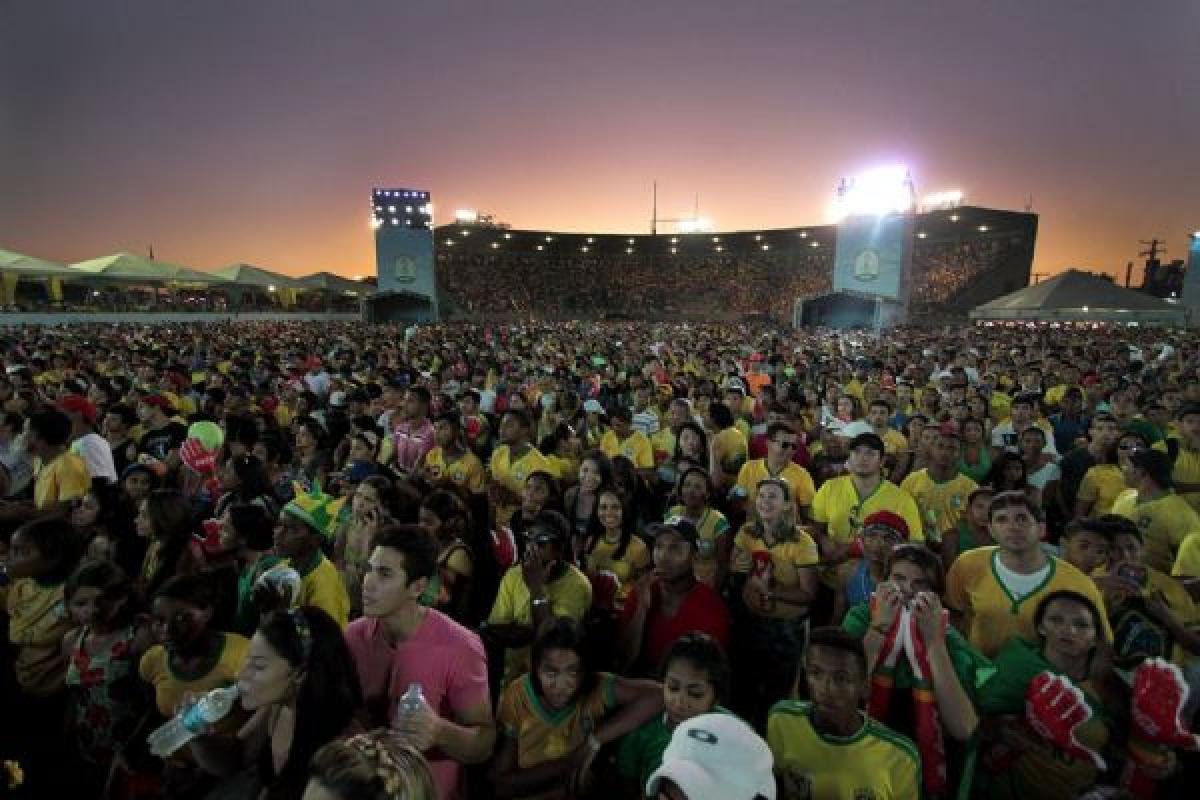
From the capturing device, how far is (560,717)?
252 centimetres

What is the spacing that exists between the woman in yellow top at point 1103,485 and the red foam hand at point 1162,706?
375 centimetres

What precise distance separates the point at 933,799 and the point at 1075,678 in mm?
811

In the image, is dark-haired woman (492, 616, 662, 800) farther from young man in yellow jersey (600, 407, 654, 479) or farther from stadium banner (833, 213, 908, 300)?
stadium banner (833, 213, 908, 300)

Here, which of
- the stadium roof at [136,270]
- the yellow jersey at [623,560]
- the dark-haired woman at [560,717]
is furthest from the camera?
the stadium roof at [136,270]

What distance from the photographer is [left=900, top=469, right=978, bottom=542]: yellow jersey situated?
473cm

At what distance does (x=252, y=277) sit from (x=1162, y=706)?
3679cm

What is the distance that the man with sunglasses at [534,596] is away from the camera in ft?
10.6

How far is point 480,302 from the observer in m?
61.6

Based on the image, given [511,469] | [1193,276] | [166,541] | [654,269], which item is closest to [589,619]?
[511,469]

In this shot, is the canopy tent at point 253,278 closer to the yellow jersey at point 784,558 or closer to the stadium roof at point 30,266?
the stadium roof at point 30,266

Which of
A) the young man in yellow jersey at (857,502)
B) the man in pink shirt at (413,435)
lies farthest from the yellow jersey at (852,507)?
the man in pink shirt at (413,435)

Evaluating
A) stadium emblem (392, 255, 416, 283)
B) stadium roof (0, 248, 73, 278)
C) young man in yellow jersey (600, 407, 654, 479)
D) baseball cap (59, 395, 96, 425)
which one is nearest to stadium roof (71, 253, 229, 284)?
stadium roof (0, 248, 73, 278)

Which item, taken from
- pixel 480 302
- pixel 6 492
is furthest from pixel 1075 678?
pixel 480 302

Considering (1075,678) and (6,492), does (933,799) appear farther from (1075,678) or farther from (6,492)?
(6,492)
